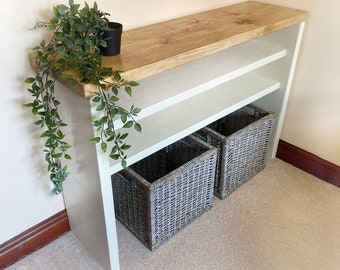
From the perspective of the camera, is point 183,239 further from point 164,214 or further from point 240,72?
point 240,72

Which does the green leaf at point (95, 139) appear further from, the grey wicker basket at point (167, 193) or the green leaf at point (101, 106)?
the grey wicker basket at point (167, 193)

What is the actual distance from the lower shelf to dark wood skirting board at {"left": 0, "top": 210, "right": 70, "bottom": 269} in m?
0.50

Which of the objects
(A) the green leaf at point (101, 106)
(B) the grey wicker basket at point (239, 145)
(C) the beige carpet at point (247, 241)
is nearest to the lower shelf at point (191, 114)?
(B) the grey wicker basket at point (239, 145)

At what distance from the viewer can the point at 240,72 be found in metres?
1.43

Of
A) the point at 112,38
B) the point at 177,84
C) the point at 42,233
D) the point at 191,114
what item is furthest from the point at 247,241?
the point at 112,38

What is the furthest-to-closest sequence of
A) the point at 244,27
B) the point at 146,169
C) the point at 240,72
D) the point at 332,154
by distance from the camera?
the point at 332,154 → the point at 146,169 → the point at 240,72 → the point at 244,27

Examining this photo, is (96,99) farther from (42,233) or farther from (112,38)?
(42,233)

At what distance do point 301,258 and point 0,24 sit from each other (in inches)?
52.4

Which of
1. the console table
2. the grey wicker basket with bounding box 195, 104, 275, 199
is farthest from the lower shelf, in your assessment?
the grey wicker basket with bounding box 195, 104, 275, 199

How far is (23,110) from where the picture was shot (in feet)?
3.85

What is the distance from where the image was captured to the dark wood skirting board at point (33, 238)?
135 cm

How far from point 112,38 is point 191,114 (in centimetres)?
51

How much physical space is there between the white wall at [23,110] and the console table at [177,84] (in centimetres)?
6

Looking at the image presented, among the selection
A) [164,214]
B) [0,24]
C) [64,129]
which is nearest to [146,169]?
[164,214]
